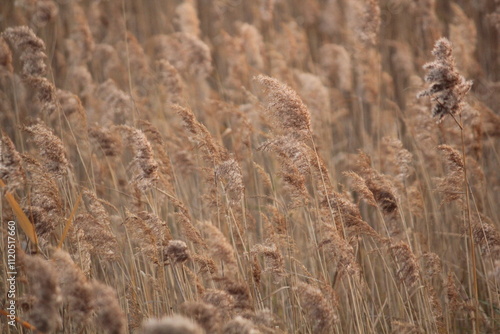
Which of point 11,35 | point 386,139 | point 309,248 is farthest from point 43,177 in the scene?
point 386,139

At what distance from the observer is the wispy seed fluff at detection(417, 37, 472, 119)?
6.63 feet

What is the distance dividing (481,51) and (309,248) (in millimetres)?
3735

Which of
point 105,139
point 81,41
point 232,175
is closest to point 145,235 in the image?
point 232,175

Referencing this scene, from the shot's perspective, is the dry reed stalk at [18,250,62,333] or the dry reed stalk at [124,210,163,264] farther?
the dry reed stalk at [124,210,163,264]

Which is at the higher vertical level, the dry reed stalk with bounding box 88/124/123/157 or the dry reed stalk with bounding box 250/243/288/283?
the dry reed stalk with bounding box 88/124/123/157

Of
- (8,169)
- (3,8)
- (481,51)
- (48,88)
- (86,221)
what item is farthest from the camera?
(481,51)

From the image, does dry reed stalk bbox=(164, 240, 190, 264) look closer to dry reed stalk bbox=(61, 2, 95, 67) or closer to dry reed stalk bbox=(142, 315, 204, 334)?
dry reed stalk bbox=(142, 315, 204, 334)

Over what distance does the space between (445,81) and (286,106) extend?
1.89 feet

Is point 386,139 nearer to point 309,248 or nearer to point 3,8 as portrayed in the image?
point 309,248

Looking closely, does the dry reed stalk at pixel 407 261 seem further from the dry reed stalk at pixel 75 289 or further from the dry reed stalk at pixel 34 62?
the dry reed stalk at pixel 34 62

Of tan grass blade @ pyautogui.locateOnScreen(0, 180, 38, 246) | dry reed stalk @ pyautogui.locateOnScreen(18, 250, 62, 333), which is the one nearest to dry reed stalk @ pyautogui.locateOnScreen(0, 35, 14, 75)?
tan grass blade @ pyautogui.locateOnScreen(0, 180, 38, 246)

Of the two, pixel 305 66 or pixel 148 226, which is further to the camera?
pixel 305 66

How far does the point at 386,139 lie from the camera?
2.92m

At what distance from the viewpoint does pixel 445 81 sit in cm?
203
